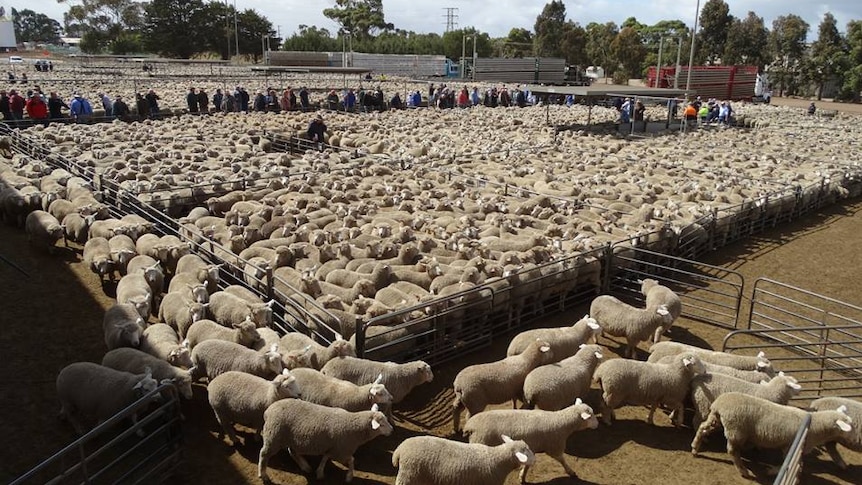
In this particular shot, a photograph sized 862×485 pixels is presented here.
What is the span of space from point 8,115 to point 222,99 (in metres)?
10.5

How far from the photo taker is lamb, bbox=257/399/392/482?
20.6ft

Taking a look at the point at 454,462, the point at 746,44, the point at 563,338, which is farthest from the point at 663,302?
the point at 746,44

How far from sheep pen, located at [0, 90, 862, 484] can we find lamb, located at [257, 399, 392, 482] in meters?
0.47

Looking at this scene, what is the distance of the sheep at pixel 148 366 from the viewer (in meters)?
7.15

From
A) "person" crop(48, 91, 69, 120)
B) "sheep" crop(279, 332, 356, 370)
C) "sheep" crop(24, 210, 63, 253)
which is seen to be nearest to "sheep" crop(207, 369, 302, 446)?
"sheep" crop(279, 332, 356, 370)

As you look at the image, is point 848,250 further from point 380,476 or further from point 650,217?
point 380,476

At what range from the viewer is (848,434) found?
258 inches

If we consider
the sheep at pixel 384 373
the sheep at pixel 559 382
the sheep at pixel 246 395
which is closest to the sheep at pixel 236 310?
the sheep at pixel 384 373

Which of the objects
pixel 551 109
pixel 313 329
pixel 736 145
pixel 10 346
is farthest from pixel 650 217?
pixel 551 109

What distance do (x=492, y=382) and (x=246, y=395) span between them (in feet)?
9.63

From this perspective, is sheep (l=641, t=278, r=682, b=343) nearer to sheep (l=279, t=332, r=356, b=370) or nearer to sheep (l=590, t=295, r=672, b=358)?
sheep (l=590, t=295, r=672, b=358)

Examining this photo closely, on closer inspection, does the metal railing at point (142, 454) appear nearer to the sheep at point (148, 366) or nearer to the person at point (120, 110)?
the sheep at point (148, 366)

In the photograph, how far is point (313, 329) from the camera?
8.61 metres

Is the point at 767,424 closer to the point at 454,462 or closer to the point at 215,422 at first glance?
the point at 454,462
